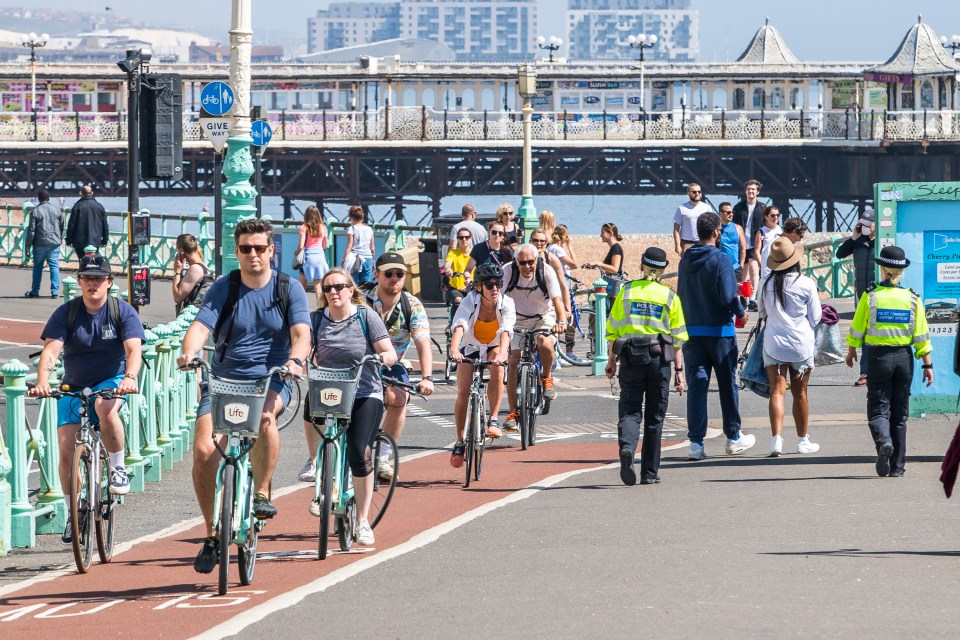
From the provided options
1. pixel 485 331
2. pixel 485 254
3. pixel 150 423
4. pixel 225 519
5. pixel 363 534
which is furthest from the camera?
pixel 485 254

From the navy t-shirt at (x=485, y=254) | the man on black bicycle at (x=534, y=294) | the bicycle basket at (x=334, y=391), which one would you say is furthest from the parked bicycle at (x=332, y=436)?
the navy t-shirt at (x=485, y=254)

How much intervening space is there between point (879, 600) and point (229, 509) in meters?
2.81

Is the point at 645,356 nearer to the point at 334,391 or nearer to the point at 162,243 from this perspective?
the point at 334,391

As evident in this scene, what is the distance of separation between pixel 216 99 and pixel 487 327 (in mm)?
6938

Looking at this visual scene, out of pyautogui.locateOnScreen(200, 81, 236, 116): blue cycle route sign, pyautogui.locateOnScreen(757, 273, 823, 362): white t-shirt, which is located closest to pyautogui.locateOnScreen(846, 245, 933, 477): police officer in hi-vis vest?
pyautogui.locateOnScreen(757, 273, 823, 362): white t-shirt

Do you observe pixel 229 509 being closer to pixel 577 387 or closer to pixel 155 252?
pixel 577 387

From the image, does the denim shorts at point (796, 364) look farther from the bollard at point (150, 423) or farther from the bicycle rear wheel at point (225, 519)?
the bicycle rear wheel at point (225, 519)

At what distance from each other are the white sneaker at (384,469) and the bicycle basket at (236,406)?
211 cm

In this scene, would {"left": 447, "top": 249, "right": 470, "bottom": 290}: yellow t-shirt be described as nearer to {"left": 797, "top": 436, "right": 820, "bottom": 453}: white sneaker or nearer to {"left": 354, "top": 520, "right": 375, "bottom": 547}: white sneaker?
{"left": 797, "top": 436, "right": 820, "bottom": 453}: white sneaker

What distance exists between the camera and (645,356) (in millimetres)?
10688

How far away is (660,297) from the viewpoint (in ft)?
35.3

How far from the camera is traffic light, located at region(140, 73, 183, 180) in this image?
1734cm

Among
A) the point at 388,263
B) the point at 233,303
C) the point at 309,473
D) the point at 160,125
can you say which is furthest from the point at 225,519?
the point at 160,125

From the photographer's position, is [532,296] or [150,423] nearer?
[150,423]
